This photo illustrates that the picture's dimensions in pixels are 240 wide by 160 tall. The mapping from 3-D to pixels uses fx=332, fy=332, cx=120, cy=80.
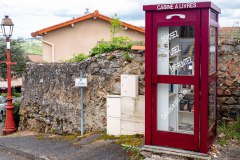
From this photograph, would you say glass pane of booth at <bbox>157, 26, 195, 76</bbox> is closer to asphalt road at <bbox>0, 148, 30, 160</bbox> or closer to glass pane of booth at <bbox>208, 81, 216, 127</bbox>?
glass pane of booth at <bbox>208, 81, 216, 127</bbox>

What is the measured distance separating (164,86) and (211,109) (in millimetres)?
1111

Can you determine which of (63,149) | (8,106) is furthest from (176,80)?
(8,106)

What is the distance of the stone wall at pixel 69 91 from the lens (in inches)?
339

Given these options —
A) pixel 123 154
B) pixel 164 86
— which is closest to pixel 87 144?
pixel 123 154

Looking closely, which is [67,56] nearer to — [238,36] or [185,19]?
[238,36]

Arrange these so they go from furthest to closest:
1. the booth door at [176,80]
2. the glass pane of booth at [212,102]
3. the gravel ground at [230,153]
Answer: the glass pane of booth at [212,102] → the gravel ground at [230,153] → the booth door at [176,80]

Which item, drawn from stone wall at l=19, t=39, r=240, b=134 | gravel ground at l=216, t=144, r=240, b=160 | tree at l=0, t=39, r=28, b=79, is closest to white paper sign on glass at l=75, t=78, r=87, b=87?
stone wall at l=19, t=39, r=240, b=134

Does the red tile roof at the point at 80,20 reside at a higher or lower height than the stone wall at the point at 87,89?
higher

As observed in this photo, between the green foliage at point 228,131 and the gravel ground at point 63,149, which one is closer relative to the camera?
the green foliage at point 228,131

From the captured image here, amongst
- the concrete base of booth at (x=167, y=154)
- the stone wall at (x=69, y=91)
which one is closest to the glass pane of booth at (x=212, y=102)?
the concrete base of booth at (x=167, y=154)

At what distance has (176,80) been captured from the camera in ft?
18.8

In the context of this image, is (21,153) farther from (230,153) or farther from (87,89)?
(230,153)

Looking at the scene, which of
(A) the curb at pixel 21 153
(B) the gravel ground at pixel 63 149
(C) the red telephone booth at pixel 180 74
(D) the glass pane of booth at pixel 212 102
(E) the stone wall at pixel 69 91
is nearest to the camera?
(C) the red telephone booth at pixel 180 74

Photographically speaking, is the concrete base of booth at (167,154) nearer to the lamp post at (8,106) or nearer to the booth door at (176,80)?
the booth door at (176,80)
